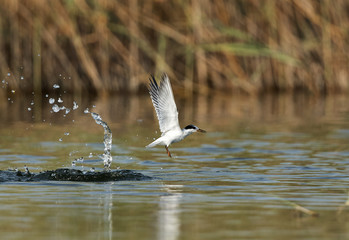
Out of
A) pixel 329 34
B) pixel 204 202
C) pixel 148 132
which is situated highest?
pixel 329 34

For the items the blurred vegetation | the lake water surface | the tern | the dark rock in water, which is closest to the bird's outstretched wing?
the tern

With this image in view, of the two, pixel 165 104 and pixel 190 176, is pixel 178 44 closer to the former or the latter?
pixel 165 104

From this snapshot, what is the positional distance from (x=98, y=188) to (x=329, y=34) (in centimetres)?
1484

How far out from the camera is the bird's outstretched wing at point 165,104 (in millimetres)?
9656

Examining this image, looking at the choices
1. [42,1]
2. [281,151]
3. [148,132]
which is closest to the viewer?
[281,151]

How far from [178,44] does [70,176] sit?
1414 centimetres

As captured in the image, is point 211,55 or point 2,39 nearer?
point 2,39

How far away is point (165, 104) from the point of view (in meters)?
9.73

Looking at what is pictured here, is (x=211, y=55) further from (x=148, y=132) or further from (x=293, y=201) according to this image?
(x=293, y=201)

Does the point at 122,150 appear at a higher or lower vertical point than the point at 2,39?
lower

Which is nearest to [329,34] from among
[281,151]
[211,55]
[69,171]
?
[211,55]

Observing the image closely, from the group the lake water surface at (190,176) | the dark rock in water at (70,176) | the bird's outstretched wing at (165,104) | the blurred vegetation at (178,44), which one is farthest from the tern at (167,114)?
the blurred vegetation at (178,44)

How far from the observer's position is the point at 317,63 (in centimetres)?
2294

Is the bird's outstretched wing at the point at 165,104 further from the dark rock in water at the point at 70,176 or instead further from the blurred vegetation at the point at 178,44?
the blurred vegetation at the point at 178,44
